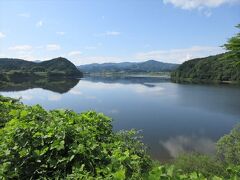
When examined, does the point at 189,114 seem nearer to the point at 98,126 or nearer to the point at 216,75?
the point at 98,126

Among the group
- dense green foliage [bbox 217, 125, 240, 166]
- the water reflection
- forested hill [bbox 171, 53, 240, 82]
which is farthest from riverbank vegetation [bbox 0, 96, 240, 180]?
forested hill [bbox 171, 53, 240, 82]

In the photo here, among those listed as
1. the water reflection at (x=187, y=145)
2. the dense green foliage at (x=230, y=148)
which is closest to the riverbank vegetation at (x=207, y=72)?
the water reflection at (x=187, y=145)

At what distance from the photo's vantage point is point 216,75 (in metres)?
145

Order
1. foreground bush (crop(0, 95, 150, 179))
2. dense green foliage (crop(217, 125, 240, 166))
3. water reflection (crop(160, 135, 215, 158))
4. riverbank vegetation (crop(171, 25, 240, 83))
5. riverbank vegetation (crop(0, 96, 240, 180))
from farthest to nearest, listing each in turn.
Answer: riverbank vegetation (crop(171, 25, 240, 83)) → water reflection (crop(160, 135, 215, 158)) → dense green foliage (crop(217, 125, 240, 166)) → foreground bush (crop(0, 95, 150, 179)) → riverbank vegetation (crop(0, 96, 240, 180))

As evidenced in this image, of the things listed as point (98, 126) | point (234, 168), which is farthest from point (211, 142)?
point (234, 168)

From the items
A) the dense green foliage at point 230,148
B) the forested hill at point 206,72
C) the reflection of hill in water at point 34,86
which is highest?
the forested hill at point 206,72

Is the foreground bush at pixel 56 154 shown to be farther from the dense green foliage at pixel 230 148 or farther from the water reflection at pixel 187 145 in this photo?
the water reflection at pixel 187 145

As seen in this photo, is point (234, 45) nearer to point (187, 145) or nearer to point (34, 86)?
point (187, 145)

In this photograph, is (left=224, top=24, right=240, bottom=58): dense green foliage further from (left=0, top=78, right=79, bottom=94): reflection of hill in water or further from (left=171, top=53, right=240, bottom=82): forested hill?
(left=171, top=53, right=240, bottom=82): forested hill

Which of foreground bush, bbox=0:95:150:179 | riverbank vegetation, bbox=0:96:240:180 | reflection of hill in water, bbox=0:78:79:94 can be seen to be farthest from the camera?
reflection of hill in water, bbox=0:78:79:94

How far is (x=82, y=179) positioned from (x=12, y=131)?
214 centimetres

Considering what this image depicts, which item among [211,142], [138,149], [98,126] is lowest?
[211,142]

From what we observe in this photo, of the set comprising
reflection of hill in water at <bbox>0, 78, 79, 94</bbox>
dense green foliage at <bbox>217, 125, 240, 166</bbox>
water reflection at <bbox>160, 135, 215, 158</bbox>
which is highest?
dense green foliage at <bbox>217, 125, 240, 166</bbox>

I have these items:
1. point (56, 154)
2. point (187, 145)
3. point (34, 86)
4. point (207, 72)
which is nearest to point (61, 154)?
point (56, 154)
